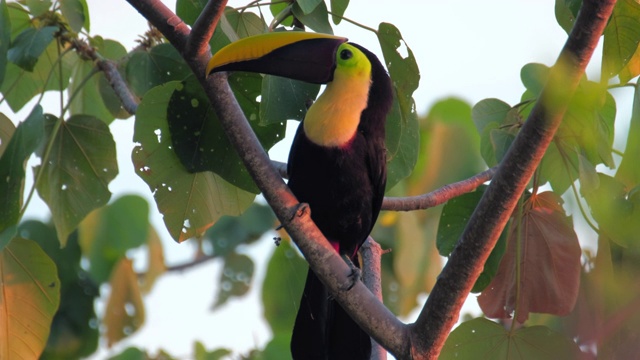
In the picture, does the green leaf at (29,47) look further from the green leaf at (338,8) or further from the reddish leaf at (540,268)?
the reddish leaf at (540,268)

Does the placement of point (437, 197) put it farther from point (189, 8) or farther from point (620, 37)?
point (189, 8)

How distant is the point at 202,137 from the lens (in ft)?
8.53

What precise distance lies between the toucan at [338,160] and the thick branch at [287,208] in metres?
0.57

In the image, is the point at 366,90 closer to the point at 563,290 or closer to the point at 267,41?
the point at 267,41

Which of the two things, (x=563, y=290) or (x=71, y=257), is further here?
(x=71, y=257)

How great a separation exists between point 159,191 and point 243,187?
28cm

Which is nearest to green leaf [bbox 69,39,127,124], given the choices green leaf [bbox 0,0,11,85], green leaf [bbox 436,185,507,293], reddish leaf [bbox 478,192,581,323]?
green leaf [bbox 0,0,11,85]

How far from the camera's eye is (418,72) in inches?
100.0

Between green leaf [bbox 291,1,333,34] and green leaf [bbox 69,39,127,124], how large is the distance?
121cm

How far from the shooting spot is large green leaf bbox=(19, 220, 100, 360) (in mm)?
3621

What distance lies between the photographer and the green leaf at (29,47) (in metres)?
2.71

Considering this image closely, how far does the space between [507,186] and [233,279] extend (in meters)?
3.23

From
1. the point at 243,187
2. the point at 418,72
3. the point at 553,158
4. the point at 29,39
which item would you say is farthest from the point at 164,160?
the point at 553,158

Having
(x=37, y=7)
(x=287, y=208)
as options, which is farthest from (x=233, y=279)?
(x=287, y=208)
